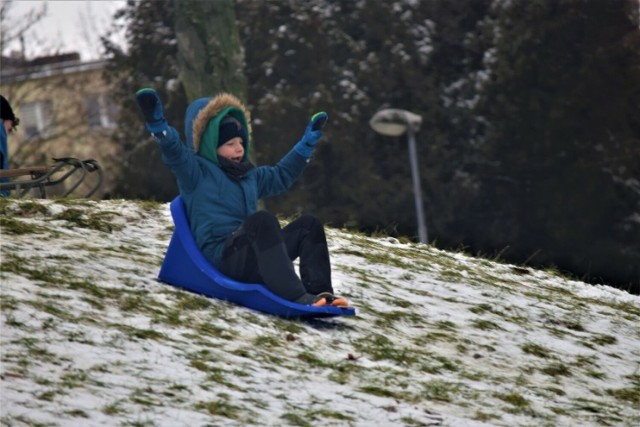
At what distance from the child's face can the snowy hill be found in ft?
3.10

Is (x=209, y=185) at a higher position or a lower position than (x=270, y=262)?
higher

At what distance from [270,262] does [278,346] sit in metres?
0.74

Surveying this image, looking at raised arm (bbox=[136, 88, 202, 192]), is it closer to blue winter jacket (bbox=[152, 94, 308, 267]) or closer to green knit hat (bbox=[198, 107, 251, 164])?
blue winter jacket (bbox=[152, 94, 308, 267])

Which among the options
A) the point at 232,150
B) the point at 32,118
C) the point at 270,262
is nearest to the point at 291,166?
the point at 232,150

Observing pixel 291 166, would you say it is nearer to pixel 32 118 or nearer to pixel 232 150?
pixel 232 150

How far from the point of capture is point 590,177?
30.1 m

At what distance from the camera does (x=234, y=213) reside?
997cm

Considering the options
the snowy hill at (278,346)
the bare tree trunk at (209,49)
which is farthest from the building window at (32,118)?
the snowy hill at (278,346)

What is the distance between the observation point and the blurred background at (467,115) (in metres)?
30.3

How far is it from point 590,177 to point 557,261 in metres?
1.79

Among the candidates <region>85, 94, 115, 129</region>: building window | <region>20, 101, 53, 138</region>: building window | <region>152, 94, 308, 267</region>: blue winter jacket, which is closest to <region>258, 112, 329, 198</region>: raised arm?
<region>152, 94, 308, 267</region>: blue winter jacket

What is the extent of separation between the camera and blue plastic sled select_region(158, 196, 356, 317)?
969 cm

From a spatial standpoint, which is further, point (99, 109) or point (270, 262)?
point (99, 109)

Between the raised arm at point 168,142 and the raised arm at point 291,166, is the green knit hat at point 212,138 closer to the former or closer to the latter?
the raised arm at point 168,142
